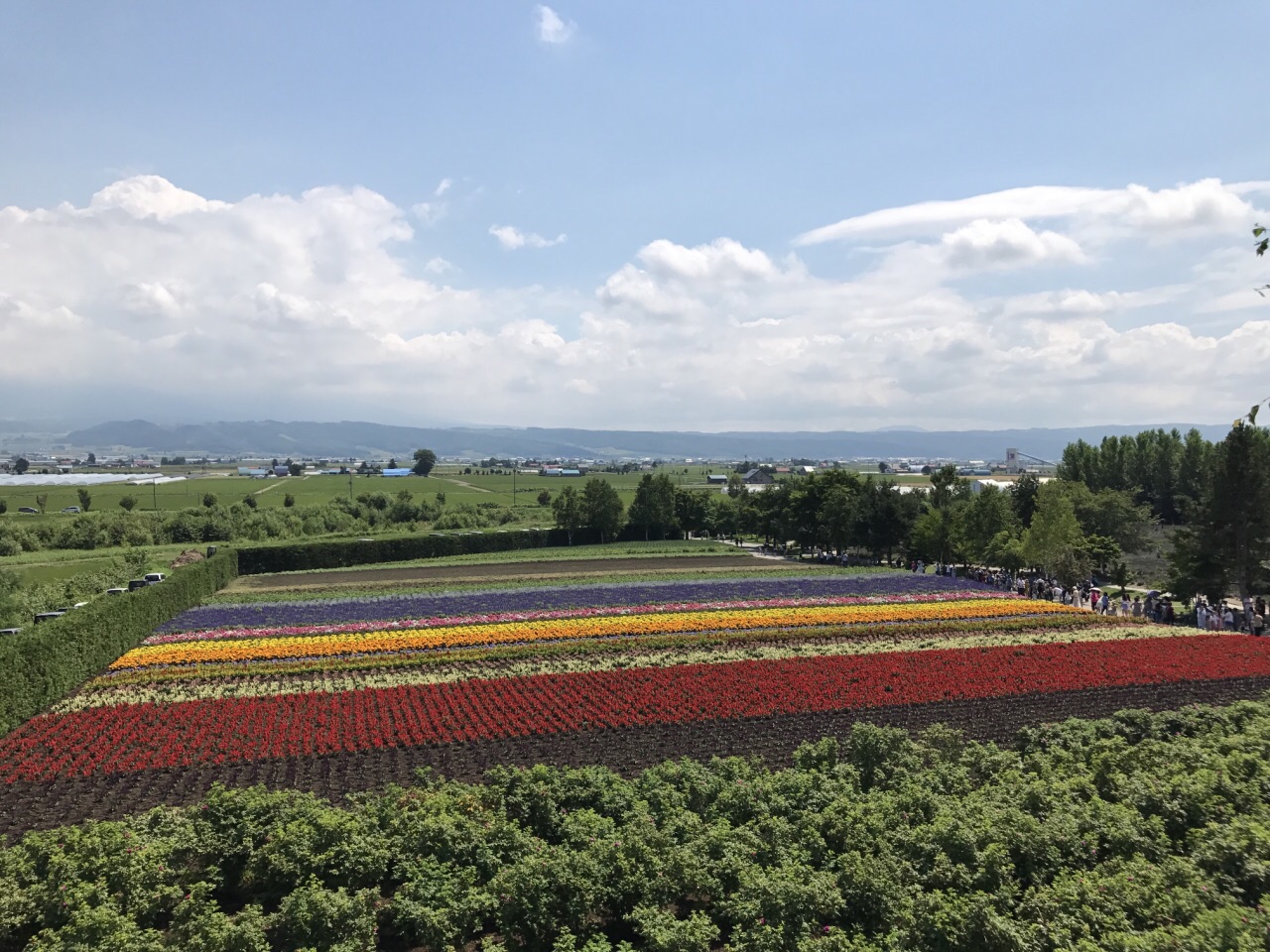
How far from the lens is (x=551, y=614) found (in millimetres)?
32250

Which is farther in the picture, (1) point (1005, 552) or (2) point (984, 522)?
(2) point (984, 522)

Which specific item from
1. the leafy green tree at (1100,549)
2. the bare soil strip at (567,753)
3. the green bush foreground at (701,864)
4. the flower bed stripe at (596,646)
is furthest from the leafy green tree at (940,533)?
the green bush foreground at (701,864)

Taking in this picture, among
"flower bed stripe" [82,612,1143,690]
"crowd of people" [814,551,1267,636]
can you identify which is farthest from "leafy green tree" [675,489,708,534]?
"flower bed stripe" [82,612,1143,690]

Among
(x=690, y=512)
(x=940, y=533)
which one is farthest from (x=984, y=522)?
(x=690, y=512)

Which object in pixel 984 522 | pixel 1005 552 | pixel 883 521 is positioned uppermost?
pixel 984 522

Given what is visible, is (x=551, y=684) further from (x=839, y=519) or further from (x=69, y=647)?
(x=839, y=519)

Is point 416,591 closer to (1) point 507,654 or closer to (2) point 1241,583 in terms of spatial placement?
(1) point 507,654

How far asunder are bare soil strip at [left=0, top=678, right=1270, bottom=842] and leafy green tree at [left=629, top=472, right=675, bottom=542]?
56.4 m

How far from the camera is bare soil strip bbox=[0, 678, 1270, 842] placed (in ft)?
45.4

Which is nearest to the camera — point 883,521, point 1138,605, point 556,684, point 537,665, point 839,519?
point 556,684

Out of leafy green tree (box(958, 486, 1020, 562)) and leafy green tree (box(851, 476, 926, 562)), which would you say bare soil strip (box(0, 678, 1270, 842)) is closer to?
leafy green tree (box(958, 486, 1020, 562))

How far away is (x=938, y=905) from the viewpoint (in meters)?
7.85

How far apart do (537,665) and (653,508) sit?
51.6 meters

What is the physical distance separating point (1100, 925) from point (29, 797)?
54.2ft
